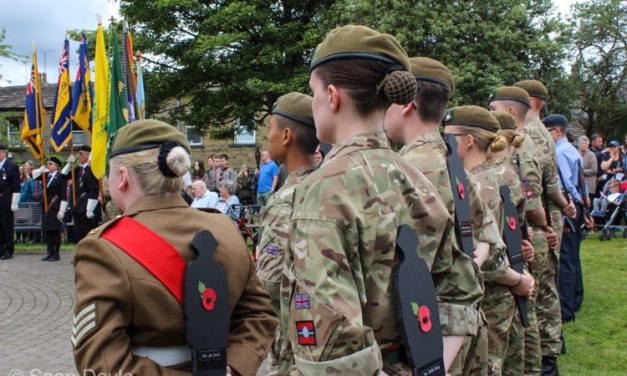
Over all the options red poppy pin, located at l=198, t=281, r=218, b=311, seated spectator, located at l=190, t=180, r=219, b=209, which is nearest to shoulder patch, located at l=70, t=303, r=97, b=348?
red poppy pin, located at l=198, t=281, r=218, b=311

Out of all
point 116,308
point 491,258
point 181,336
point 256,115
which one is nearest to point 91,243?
point 116,308

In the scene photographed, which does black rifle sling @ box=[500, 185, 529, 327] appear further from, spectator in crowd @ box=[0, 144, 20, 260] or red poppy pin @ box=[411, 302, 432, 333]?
spectator in crowd @ box=[0, 144, 20, 260]

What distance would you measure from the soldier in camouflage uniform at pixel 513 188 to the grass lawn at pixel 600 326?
1556 mm

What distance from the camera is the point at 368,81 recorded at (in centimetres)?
197

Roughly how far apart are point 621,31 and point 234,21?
2434cm

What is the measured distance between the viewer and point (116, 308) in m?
2.11

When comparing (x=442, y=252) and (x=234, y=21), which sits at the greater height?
(x=234, y=21)

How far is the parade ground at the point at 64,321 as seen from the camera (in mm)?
5965

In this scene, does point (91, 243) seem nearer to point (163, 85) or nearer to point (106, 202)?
point (106, 202)

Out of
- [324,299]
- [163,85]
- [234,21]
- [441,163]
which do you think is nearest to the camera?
[324,299]

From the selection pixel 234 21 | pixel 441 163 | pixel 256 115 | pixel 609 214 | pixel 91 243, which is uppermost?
pixel 234 21

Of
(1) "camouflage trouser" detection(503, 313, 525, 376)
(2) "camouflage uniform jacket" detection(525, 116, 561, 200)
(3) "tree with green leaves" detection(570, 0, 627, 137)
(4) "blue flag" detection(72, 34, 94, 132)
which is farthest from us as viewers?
(3) "tree with green leaves" detection(570, 0, 627, 137)

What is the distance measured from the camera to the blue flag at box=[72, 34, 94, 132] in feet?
40.8

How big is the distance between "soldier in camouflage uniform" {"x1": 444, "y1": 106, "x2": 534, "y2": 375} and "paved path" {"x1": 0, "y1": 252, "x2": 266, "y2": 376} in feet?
9.02
